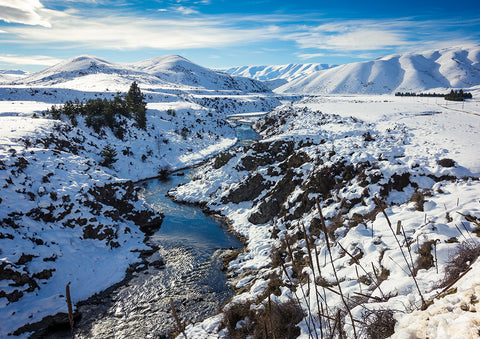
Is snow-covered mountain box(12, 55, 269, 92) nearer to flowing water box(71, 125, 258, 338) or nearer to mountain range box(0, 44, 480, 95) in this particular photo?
mountain range box(0, 44, 480, 95)

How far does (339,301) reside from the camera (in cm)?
604

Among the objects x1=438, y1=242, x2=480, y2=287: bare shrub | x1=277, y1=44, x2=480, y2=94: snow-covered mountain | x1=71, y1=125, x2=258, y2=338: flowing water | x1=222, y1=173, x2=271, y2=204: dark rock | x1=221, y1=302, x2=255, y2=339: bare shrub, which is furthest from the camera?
x1=277, y1=44, x2=480, y2=94: snow-covered mountain

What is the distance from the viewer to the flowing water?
11.9 meters

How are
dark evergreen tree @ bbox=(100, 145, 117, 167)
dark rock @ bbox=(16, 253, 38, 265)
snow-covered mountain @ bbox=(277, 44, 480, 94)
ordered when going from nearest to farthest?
1. dark rock @ bbox=(16, 253, 38, 265)
2. dark evergreen tree @ bbox=(100, 145, 117, 167)
3. snow-covered mountain @ bbox=(277, 44, 480, 94)

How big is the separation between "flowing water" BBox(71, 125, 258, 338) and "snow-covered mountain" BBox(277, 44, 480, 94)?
144 m

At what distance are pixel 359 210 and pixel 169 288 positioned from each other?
430 inches

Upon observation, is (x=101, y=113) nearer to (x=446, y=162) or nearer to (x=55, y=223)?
(x=55, y=223)

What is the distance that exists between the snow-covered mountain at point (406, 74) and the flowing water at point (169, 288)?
14353 centimetres

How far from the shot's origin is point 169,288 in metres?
14.1

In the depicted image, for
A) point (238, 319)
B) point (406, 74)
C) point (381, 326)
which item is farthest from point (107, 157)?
point (406, 74)

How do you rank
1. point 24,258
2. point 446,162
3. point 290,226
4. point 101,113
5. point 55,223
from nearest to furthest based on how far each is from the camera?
point 446,162 → point 24,258 → point 55,223 → point 290,226 → point 101,113

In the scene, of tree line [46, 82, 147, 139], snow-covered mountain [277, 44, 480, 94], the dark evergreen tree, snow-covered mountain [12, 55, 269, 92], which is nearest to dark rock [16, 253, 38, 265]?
the dark evergreen tree

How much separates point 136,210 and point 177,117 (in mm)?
39037

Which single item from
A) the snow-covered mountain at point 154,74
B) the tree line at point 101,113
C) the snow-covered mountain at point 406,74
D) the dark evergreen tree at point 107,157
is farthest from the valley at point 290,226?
the snow-covered mountain at point 406,74
